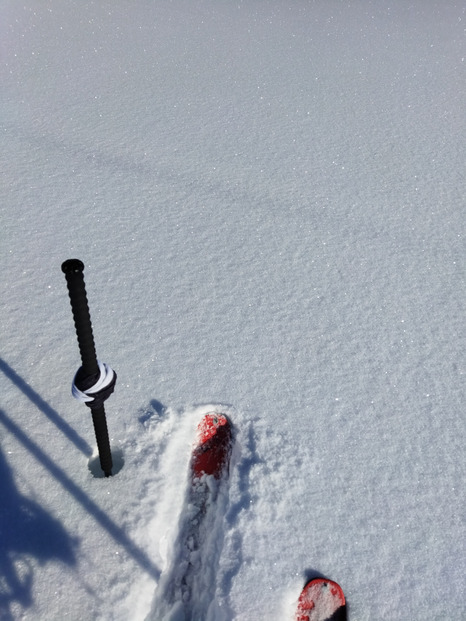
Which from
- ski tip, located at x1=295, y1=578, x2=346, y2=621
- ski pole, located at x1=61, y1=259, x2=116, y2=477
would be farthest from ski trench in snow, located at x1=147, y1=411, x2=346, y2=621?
ski pole, located at x1=61, y1=259, x2=116, y2=477

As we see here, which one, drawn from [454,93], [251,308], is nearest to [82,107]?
[251,308]

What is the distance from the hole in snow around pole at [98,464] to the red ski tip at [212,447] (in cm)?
33

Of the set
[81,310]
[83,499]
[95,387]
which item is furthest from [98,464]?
[81,310]

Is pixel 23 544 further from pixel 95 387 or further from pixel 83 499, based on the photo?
pixel 95 387

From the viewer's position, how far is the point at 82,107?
4.64m

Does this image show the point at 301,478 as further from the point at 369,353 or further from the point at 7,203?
the point at 7,203

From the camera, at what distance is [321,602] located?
64.9 inches

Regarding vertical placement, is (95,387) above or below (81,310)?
below

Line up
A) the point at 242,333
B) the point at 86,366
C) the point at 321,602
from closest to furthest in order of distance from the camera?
the point at 86,366
the point at 321,602
the point at 242,333

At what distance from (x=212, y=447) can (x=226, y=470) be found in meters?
0.12

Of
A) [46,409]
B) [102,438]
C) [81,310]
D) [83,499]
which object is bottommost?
[83,499]

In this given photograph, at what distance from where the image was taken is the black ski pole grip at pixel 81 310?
4.21ft

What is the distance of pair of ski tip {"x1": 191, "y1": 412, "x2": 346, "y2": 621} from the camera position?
1.64 meters

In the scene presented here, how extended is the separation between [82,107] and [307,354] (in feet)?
12.2
